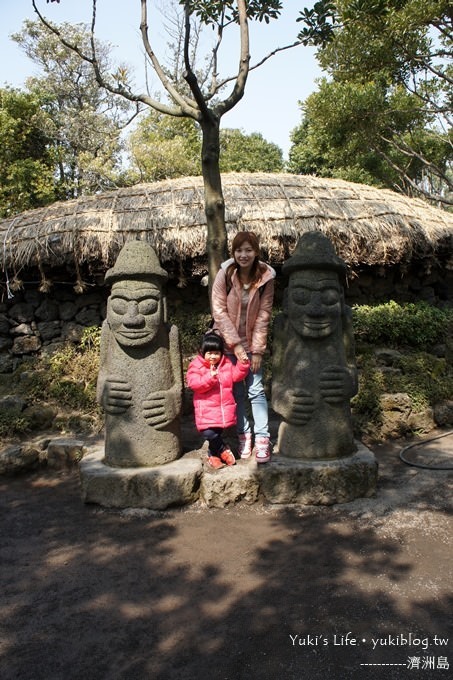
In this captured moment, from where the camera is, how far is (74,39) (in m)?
19.1

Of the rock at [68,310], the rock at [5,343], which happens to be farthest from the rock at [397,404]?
the rock at [5,343]

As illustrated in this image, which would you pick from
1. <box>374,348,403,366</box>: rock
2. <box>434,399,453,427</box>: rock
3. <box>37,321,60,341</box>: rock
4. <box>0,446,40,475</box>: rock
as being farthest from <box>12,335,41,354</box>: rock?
<box>434,399,453,427</box>: rock

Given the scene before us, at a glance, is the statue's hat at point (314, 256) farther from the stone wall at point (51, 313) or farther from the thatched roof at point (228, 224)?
the stone wall at point (51, 313)

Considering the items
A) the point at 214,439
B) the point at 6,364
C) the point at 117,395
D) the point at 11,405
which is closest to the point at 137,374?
the point at 117,395

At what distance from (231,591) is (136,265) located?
2.49 metres

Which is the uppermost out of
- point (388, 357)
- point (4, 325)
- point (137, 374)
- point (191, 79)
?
point (191, 79)

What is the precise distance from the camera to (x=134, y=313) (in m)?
4.07

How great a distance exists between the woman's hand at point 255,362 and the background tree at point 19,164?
1295cm

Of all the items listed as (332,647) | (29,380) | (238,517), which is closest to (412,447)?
(238,517)

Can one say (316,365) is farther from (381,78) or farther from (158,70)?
(381,78)

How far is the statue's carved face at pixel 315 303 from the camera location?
4062 mm

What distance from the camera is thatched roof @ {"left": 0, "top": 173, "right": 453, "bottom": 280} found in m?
7.42

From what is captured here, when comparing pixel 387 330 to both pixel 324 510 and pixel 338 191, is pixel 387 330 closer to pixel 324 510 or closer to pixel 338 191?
pixel 338 191

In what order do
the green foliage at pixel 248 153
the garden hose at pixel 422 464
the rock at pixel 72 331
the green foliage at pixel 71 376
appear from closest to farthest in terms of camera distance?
1. the garden hose at pixel 422 464
2. the green foliage at pixel 71 376
3. the rock at pixel 72 331
4. the green foliage at pixel 248 153
